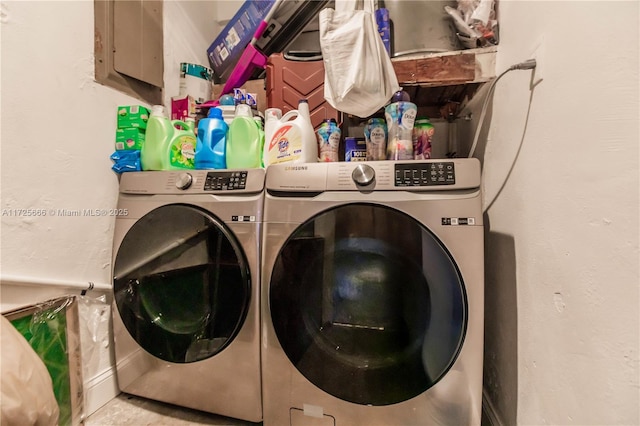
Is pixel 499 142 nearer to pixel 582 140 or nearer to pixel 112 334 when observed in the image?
pixel 582 140

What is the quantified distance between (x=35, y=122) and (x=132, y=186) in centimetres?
31

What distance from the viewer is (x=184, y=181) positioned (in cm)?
99

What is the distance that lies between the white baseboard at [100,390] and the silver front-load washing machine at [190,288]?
5 cm

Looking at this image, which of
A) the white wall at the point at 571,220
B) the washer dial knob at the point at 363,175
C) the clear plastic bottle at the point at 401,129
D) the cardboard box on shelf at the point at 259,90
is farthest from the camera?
the cardboard box on shelf at the point at 259,90

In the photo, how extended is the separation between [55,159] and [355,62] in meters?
1.02

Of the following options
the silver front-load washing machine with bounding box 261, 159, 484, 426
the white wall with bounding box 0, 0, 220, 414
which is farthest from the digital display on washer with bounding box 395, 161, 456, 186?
the white wall with bounding box 0, 0, 220, 414

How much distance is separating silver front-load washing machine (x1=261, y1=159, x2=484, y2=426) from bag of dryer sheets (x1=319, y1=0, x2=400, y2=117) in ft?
0.73

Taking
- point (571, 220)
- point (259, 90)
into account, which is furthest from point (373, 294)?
point (259, 90)

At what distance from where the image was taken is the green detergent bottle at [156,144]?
1.12 meters

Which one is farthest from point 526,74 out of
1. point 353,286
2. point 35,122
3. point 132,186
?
point 35,122

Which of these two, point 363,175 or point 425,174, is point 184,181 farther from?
point 425,174

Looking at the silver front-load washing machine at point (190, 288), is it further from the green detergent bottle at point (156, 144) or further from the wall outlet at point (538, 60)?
the wall outlet at point (538, 60)

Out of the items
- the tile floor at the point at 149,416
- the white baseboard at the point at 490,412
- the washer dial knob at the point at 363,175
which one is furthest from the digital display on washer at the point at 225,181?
the white baseboard at the point at 490,412

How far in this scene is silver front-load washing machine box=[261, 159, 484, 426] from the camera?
2.49ft
